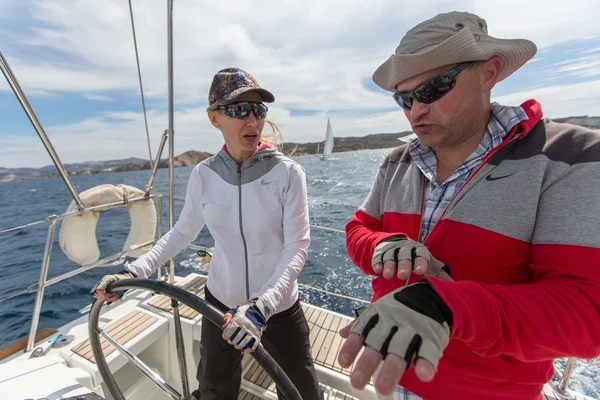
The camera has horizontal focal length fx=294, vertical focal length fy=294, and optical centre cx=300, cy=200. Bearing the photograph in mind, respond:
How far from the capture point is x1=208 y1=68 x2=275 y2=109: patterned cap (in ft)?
4.83

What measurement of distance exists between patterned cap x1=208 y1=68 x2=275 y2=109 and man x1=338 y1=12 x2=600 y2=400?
68 cm

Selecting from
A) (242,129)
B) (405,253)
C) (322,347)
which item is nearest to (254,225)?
(242,129)

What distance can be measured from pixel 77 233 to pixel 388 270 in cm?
245

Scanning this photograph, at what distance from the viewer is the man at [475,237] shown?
23.4 inches

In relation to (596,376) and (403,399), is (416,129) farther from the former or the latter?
(596,376)

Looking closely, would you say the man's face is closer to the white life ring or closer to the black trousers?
the black trousers

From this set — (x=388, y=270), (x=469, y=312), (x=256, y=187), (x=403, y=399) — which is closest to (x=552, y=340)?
(x=469, y=312)

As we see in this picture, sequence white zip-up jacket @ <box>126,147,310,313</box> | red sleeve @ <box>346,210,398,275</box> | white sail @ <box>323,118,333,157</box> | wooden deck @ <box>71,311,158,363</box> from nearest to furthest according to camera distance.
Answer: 1. red sleeve @ <box>346,210,398,275</box>
2. white zip-up jacket @ <box>126,147,310,313</box>
3. wooden deck @ <box>71,311,158,363</box>
4. white sail @ <box>323,118,333,157</box>

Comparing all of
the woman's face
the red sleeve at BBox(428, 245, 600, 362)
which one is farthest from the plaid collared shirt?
the woman's face

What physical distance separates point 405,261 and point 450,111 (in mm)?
490

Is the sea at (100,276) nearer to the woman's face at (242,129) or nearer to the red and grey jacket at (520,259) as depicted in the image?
the woman's face at (242,129)

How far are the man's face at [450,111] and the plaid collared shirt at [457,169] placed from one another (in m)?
0.05

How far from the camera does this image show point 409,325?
0.55 meters

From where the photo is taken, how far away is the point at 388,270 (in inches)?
31.1
